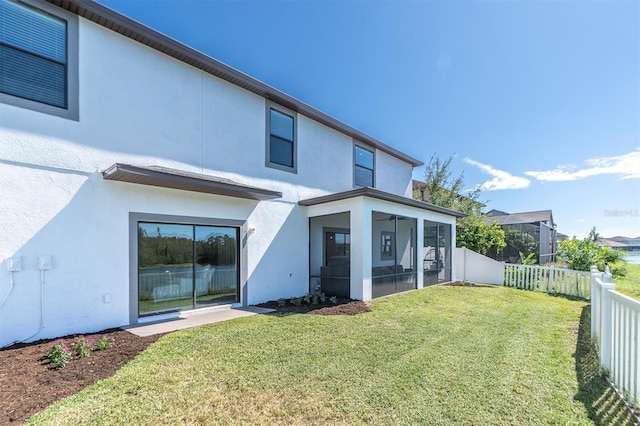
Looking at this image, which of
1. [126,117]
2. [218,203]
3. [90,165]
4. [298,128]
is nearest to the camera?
[90,165]

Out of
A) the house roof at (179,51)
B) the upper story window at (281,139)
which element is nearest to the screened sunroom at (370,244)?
the upper story window at (281,139)

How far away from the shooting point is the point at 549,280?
12.0 metres

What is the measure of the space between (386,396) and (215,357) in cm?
272

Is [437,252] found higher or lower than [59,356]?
higher

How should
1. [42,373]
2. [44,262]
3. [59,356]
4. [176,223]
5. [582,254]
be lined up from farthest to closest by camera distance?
[582,254] < [176,223] < [44,262] < [59,356] < [42,373]

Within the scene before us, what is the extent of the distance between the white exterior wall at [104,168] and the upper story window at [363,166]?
5224 millimetres

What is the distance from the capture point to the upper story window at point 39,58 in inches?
217

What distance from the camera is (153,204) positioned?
7.15 m

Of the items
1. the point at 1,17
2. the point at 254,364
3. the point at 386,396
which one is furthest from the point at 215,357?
the point at 1,17

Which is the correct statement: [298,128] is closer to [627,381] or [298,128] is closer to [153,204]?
[153,204]

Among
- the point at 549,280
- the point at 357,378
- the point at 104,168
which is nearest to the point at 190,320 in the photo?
the point at 104,168

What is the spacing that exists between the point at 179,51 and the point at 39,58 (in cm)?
274

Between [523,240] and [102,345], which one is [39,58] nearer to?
[102,345]

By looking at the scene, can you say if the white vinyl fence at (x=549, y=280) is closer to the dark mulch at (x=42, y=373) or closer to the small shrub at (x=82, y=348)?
the dark mulch at (x=42, y=373)
